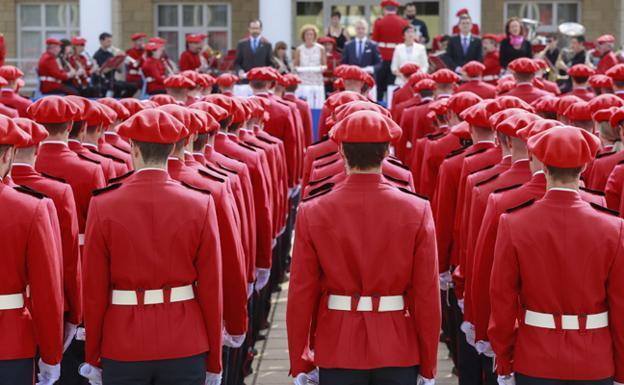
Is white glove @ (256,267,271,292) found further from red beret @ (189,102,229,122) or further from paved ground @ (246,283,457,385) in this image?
red beret @ (189,102,229,122)

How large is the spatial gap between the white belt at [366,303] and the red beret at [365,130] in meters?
0.64

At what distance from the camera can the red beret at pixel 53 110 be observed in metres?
6.82

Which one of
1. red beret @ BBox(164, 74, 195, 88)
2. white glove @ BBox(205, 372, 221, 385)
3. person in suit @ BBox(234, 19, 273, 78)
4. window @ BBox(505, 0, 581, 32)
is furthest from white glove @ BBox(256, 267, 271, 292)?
window @ BBox(505, 0, 581, 32)

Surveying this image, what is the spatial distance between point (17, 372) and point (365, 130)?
178 cm

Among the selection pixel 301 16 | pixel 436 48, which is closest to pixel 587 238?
pixel 436 48

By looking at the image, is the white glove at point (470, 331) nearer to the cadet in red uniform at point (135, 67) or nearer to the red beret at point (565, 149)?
the red beret at point (565, 149)

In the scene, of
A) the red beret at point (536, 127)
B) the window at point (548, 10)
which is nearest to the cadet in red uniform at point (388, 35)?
the window at point (548, 10)

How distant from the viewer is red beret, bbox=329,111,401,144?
4.94 meters

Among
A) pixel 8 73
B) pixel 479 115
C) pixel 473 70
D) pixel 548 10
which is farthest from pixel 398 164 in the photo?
pixel 548 10

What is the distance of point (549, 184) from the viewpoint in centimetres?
503

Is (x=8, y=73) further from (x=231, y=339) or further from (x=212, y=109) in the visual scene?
(x=231, y=339)

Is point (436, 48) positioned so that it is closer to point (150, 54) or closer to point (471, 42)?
point (471, 42)

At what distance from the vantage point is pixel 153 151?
5230mm

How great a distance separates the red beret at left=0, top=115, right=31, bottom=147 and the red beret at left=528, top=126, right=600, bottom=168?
218cm
